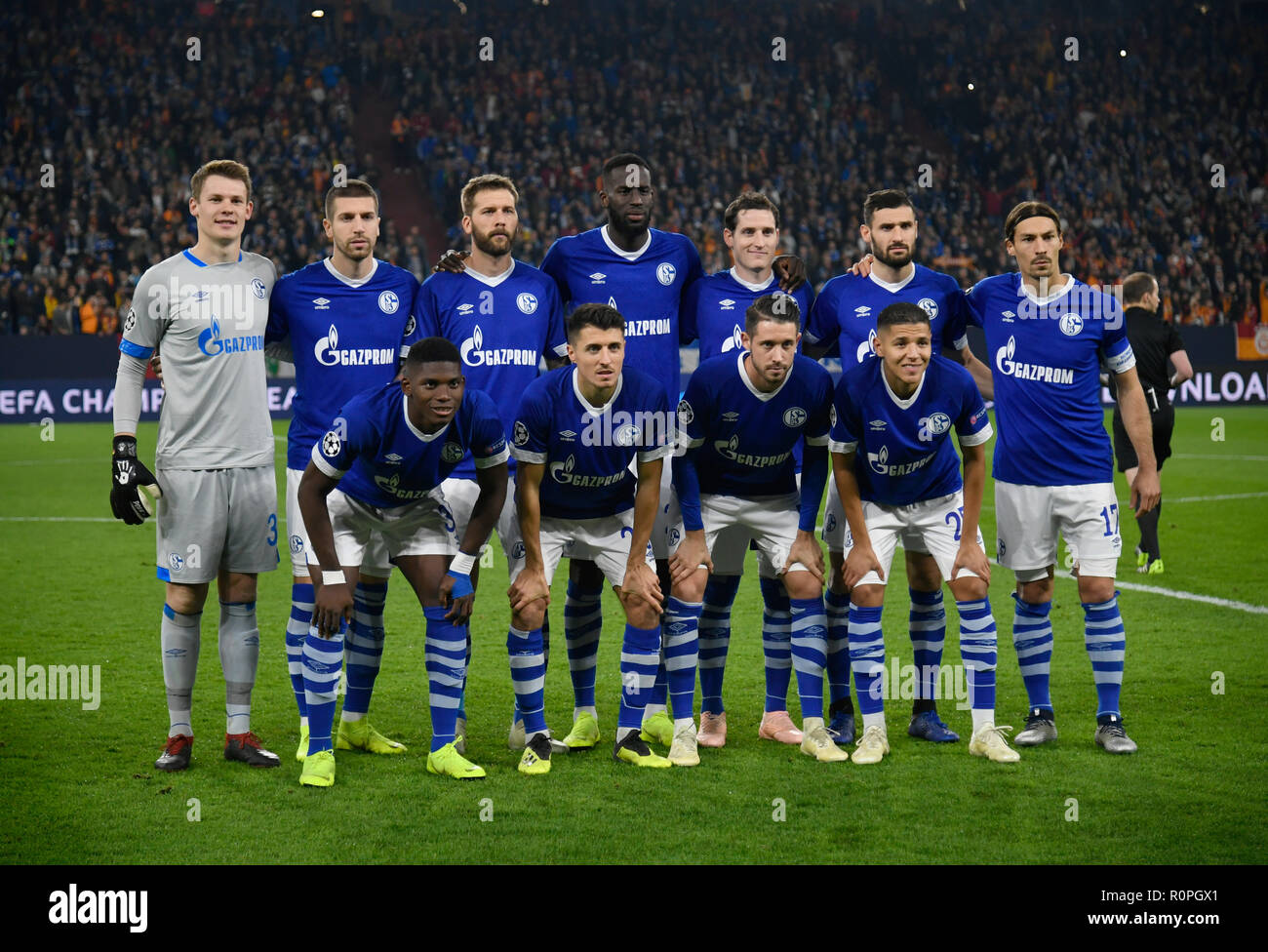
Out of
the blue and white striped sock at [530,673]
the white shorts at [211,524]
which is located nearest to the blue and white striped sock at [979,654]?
the blue and white striped sock at [530,673]

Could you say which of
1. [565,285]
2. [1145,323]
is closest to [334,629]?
[565,285]

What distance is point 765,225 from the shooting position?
239 inches

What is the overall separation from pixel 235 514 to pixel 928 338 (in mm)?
2956

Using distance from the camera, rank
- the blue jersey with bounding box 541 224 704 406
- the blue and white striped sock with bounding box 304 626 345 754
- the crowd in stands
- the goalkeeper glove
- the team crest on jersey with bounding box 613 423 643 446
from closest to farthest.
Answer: the blue and white striped sock with bounding box 304 626 345 754 < the goalkeeper glove < the team crest on jersey with bounding box 613 423 643 446 < the blue jersey with bounding box 541 224 704 406 < the crowd in stands

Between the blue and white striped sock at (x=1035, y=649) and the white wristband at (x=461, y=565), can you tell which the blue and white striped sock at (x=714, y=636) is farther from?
the blue and white striped sock at (x=1035, y=649)

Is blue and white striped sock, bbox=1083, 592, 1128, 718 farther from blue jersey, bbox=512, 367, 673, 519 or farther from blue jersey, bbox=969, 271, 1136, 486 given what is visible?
blue jersey, bbox=512, 367, 673, 519

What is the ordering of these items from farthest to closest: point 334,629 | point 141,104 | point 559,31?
point 559,31 → point 141,104 → point 334,629

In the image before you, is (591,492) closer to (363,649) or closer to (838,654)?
(363,649)

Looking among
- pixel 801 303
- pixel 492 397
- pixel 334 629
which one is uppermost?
pixel 801 303

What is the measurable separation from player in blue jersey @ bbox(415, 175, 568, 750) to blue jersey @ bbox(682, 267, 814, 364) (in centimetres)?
74

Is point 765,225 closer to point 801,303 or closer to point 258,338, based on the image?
point 801,303

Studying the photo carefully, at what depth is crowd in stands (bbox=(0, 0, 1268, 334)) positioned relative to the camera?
2712 cm

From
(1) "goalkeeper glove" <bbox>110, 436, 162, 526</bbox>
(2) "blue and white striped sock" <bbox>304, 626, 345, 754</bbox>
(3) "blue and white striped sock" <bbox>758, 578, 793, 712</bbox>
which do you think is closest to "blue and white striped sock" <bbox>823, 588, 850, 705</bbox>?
(3) "blue and white striped sock" <bbox>758, 578, 793, 712</bbox>

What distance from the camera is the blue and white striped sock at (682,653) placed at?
19.0ft
